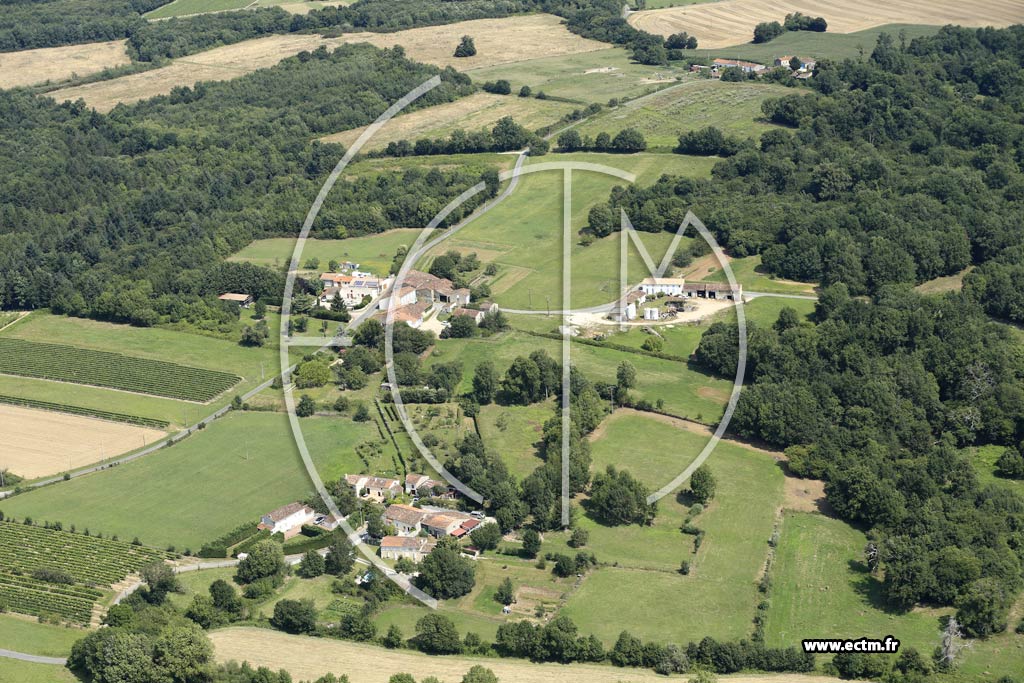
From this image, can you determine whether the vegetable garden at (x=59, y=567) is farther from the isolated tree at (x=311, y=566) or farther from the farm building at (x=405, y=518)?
the farm building at (x=405, y=518)

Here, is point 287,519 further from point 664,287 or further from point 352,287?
point 664,287

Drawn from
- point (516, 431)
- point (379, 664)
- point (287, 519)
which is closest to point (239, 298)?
point (516, 431)

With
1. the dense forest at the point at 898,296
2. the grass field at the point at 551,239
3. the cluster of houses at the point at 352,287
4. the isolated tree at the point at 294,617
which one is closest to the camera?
the isolated tree at the point at 294,617

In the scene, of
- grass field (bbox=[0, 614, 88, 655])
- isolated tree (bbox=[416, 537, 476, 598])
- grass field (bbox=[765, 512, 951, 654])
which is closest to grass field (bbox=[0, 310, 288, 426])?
grass field (bbox=[0, 614, 88, 655])

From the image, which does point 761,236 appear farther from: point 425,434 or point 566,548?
point 566,548

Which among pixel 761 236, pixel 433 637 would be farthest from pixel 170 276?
pixel 433 637

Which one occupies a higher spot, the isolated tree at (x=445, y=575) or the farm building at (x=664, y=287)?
the farm building at (x=664, y=287)

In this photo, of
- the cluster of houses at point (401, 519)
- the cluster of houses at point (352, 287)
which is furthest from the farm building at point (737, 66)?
the cluster of houses at point (401, 519)

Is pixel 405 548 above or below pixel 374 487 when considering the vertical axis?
below
